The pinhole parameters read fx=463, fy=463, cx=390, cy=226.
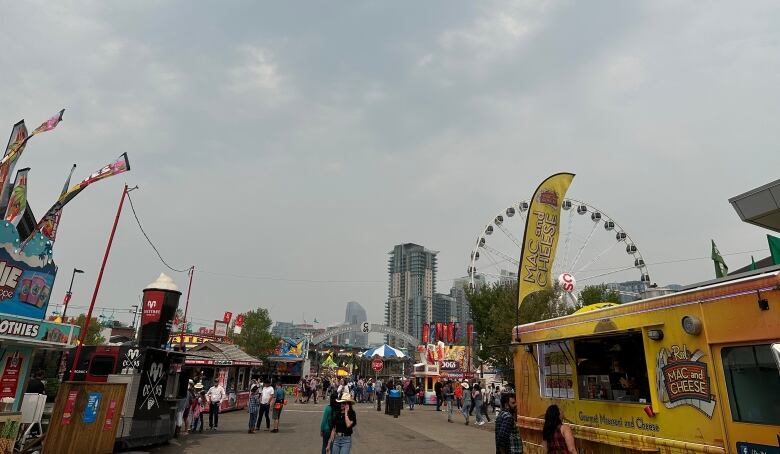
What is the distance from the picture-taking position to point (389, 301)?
197 metres

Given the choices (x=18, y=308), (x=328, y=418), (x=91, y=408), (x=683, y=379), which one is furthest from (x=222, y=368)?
(x=683, y=379)

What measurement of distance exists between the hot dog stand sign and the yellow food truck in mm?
13

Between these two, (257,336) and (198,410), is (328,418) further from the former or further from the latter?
(257,336)

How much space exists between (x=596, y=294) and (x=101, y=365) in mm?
32280

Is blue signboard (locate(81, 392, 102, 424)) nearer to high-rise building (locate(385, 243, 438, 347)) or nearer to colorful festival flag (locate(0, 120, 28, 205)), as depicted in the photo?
colorful festival flag (locate(0, 120, 28, 205))

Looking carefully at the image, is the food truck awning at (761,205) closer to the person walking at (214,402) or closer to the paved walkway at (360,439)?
the paved walkway at (360,439)

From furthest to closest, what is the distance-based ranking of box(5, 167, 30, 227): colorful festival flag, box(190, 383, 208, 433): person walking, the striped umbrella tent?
1. the striped umbrella tent
2. box(190, 383, 208, 433): person walking
3. box(5, 167, 30, 227): colorful festival flag

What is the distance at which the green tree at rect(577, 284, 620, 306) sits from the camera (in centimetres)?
3450

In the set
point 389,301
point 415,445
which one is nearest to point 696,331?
point 415,445

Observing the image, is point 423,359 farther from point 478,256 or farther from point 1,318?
point 1,318

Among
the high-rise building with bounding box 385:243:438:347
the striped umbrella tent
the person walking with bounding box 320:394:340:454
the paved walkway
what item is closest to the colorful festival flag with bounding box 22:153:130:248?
the paved walkway

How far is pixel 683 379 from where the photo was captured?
20.9 ft

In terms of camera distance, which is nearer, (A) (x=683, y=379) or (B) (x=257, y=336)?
(A) (x=683, y=379)

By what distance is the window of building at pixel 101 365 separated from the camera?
20094mm
